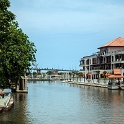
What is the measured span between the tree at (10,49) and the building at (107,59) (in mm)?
73150

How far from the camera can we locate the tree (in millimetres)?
25922

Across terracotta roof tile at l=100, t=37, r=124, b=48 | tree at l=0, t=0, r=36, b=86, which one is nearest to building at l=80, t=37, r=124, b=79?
terracotta roof tile at l=100, t=37, r=124, b=48

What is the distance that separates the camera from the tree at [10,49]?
1021 inches

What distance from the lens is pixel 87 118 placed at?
3475 centimetres

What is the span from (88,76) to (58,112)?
109818 millimetres

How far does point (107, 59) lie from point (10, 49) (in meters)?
104

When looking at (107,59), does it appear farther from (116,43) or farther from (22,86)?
(22,86)

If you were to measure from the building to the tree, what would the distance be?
73150 millimetres

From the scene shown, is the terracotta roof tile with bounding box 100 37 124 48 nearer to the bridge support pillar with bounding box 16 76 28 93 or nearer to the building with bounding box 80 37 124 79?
the building with bounding box 80 37 124 79

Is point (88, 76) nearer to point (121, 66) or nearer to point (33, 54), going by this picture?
point (121, 66)

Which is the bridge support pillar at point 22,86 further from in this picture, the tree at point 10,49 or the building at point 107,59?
the building at point 107,59

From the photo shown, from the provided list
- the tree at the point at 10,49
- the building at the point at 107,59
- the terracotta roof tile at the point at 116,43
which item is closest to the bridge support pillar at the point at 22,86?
the tree at the point at 10,49

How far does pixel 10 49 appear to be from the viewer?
3522 centimetres

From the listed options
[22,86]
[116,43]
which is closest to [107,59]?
[116,43]
